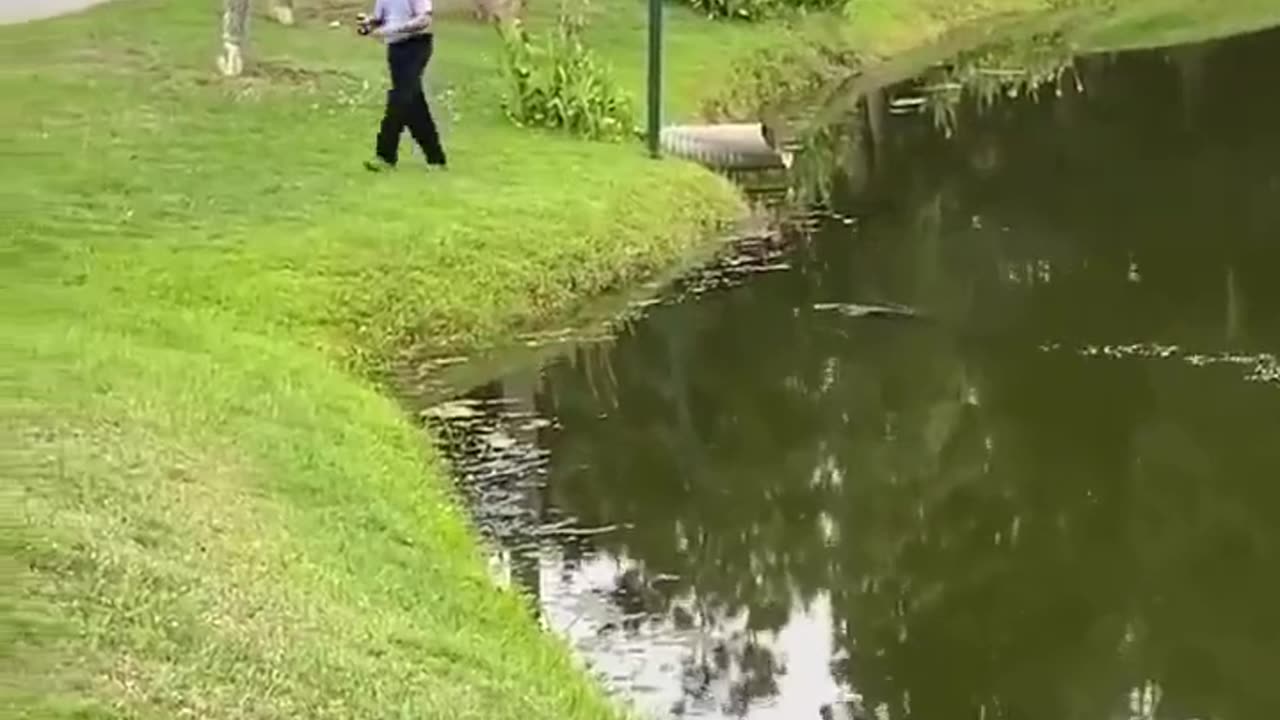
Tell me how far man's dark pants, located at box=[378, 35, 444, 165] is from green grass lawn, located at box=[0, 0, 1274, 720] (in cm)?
32

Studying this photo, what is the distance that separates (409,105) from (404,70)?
1.24ft

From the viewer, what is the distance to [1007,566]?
12297mm

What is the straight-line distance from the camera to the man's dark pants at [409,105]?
17266 millimetres

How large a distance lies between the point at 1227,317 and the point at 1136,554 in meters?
5.41

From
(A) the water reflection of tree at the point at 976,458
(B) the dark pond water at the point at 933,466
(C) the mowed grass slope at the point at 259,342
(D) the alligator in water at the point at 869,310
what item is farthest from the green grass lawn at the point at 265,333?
(D) the alligator in water at the point at 869,310

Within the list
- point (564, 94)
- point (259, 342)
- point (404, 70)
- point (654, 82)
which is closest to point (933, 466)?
point (259, 342)

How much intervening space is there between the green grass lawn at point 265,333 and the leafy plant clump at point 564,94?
303 millimetres

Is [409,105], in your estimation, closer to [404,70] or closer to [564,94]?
[404,70]

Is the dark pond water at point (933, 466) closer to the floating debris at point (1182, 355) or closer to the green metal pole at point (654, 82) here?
the floating debris at point (1182, 355)

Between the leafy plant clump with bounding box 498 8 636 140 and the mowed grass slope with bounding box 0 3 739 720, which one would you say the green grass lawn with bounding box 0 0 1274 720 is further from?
the leafy plant clump with bounding box 498 8 636 140

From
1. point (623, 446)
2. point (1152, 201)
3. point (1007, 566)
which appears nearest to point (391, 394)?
point (623, 446)

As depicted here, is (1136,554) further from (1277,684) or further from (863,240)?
(863,240)

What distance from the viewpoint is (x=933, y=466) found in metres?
14.0

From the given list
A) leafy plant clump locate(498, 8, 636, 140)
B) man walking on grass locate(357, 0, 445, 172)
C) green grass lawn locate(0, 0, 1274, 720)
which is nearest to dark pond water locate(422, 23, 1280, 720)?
green grass lawn locate(0, 0, 1274, 720)
